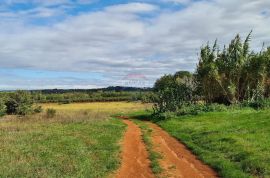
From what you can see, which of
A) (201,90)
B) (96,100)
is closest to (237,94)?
(201,90)

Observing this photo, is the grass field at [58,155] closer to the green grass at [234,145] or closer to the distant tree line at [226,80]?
the green grass at [234,145]

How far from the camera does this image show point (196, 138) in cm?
→ 2602

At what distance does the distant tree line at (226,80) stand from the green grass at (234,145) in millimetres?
19072

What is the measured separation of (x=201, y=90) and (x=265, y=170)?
130ft

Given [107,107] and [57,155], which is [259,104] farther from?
[107,107]

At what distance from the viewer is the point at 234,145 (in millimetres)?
20969

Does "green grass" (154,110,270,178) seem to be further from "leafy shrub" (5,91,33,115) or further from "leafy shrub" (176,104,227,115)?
"leafy shrub" (5,91,33,115)

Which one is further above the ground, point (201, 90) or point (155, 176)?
point (201, 90)

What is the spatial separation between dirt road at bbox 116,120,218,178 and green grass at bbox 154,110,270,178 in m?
0.53

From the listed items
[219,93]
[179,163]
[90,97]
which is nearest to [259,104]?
[219,93]

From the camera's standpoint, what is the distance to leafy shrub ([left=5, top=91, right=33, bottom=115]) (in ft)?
205

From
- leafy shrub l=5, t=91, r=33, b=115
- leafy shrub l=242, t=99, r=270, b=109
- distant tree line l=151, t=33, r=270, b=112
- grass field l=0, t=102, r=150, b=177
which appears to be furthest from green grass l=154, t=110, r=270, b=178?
leafy shrub l=5, t=91, r=33, b=115

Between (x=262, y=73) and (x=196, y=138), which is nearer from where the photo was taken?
(x=196, y=138)

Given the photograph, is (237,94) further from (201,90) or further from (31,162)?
(31,162)
